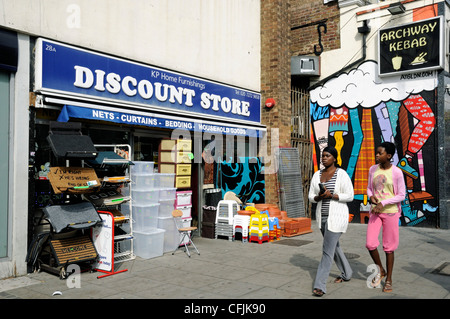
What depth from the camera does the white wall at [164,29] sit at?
655 cm

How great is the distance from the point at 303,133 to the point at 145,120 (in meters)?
6.10

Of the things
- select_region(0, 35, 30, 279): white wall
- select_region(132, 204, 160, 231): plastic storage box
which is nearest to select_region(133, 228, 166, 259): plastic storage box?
select_region(132, 204, 160, 231): plastic storage box

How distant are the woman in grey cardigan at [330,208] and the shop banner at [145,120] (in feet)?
13.0

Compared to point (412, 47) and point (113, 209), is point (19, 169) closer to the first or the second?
point (113, 209)

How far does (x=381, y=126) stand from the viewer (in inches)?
439

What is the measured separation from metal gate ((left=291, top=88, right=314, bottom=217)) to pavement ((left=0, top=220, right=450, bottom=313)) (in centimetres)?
414

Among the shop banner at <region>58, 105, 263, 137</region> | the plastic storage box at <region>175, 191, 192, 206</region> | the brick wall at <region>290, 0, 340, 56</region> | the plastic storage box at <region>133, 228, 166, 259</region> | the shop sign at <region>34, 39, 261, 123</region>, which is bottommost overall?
the plastic storage box at <region>133, 228, 166, 259</region>

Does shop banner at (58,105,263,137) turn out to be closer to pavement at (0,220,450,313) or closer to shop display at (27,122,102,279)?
shop display at (27,122,102,279)

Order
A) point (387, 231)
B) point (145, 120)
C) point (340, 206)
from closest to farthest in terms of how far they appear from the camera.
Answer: point (340, 206)
point (387, 231)
point (145, 120)

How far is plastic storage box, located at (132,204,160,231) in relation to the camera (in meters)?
7.29

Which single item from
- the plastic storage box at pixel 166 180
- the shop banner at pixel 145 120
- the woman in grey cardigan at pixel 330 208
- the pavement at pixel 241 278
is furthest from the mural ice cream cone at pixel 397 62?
the plastic storage box at pixel 166 180

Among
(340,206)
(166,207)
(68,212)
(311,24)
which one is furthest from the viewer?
(311,24)
